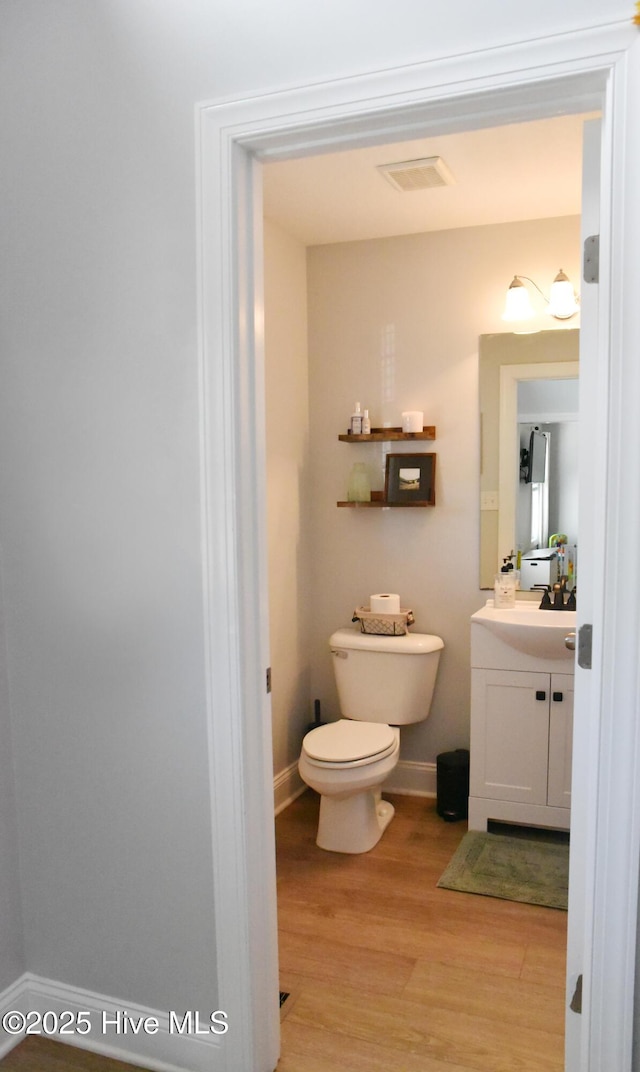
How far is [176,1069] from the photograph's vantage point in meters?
1.88

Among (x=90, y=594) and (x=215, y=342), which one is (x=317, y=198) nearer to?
(x=215, y=342)

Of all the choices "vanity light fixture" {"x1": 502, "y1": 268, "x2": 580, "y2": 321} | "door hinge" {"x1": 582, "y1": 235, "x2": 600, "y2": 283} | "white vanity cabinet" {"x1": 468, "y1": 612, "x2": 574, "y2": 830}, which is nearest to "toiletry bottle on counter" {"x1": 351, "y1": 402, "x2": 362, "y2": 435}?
"vanity light fixture" {"x1": 502, "y1": 268, "x2": 580, "y2": 321}

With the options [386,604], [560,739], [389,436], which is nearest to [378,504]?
[389,436]

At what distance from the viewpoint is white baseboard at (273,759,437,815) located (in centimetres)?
350

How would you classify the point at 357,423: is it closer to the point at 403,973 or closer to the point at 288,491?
the point at 288,491

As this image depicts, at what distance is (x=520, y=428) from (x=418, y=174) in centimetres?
110

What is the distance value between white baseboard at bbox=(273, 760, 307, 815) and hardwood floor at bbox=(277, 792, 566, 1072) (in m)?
0.31

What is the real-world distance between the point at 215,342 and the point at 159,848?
45.7 inches

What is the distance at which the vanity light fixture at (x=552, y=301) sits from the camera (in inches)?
123

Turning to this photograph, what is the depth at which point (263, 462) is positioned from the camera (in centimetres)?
181

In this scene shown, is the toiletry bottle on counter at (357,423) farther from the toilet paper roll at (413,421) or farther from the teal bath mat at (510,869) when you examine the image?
the teal bath mat at (510,869)

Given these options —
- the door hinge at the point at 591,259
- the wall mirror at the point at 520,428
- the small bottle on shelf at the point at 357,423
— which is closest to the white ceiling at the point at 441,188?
the wall mirror at the point at 520,428

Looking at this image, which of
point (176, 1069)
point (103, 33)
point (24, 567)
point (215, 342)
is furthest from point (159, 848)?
point (103, 33)

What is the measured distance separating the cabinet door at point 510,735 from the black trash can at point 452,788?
133mm
